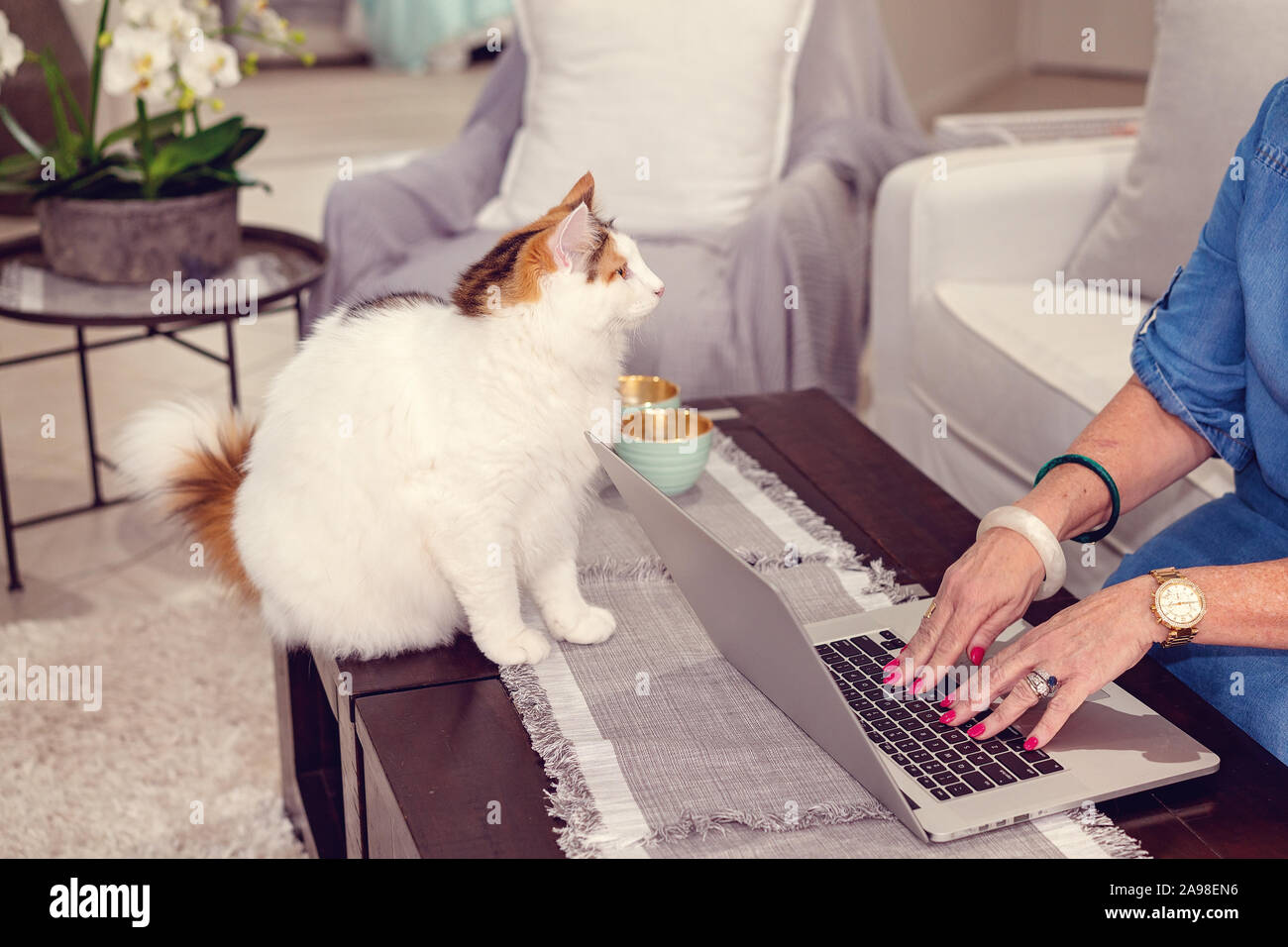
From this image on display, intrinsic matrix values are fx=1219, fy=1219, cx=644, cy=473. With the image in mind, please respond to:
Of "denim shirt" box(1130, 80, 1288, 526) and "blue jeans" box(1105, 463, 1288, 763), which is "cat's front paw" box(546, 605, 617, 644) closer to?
"blue jeans" box(1105, 463, 1288, 763)

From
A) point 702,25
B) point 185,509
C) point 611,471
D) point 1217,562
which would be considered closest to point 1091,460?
point 1217,562

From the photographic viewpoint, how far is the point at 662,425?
1.32 metres

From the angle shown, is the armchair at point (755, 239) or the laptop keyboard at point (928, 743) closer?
the laptop keyboard at point (928, 743)

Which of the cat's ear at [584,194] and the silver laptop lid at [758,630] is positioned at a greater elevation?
the cat's ear at [584,194]

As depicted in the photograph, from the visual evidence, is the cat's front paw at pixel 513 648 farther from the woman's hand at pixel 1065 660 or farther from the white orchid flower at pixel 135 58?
the white orchid flower at pixel 135 58

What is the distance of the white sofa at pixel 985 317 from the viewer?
71.5 inches

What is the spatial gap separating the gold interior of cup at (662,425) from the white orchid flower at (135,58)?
1.09 m

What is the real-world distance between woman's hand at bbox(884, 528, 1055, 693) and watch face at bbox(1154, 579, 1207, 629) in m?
0.10

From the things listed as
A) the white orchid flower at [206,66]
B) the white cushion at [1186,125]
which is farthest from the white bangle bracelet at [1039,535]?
the white orchid flower at [206,66]

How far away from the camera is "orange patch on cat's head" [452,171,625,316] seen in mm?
988

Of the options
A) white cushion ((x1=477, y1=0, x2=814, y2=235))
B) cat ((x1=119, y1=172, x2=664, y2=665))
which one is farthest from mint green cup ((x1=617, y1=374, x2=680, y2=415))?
white cushion ((x1=477, y1=0, x2=814, y2=235))

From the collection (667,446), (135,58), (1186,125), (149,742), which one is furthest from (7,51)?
(1186,125)

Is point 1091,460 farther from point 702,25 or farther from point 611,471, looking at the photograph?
point 702,25

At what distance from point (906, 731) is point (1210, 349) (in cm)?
55
